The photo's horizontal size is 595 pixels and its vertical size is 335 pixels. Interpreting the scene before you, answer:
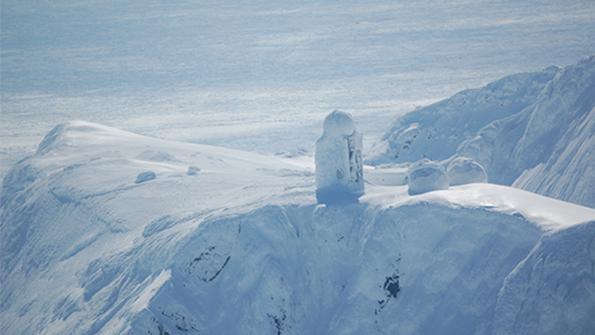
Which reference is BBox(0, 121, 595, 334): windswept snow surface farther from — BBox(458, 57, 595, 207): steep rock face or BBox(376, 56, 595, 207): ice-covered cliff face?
BBox(376, 56, 595, 207): ice-covered cliff face

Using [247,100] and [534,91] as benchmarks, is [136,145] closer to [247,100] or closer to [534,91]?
[534,91]

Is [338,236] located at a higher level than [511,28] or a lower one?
higher

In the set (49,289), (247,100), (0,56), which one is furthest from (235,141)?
(0,56)

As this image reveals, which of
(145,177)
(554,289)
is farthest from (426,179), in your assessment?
(145,177)

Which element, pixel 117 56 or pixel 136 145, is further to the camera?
pixel 117 56

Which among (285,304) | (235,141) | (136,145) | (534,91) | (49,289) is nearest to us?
(285,304)

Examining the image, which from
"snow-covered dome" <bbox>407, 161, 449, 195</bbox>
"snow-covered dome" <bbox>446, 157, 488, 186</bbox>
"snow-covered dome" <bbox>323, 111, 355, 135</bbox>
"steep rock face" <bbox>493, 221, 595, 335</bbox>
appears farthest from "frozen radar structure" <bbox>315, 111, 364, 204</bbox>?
"steep rock face" <bbox>493, 221, 595, 335</bbox>

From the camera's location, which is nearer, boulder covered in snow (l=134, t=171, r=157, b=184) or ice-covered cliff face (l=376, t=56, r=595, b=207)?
boulder covered in snow (l=134, t=171, r=157, b=184)
